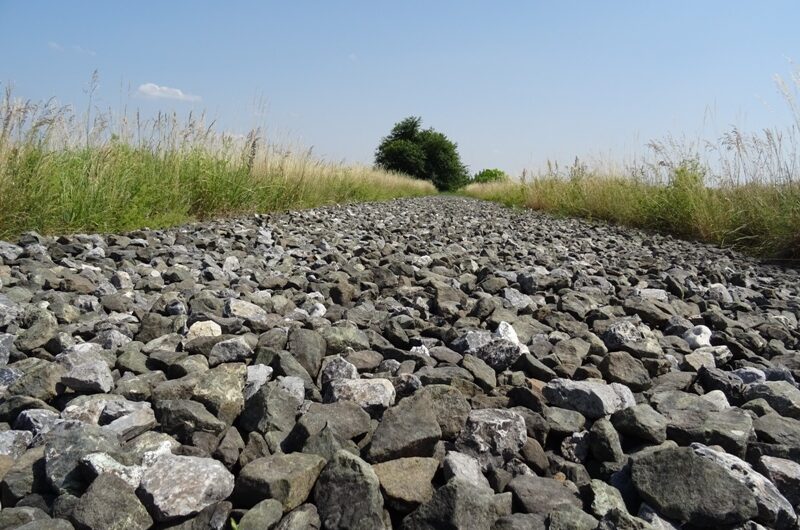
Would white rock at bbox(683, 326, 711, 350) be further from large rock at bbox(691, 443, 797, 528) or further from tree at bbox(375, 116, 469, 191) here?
tree at bbox(375, 116, 469, 191)

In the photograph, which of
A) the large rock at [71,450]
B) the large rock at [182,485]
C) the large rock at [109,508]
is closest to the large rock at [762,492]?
the large rock at [182,485]

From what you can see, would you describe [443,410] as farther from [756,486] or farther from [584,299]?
[584,299]

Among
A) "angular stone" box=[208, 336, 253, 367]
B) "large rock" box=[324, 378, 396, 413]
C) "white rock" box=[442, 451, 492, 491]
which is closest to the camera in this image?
"white rock" box=[442, 451, 492, 491]

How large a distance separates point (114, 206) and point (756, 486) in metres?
4.62

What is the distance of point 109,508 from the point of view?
0.90 m

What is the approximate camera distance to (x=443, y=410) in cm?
127

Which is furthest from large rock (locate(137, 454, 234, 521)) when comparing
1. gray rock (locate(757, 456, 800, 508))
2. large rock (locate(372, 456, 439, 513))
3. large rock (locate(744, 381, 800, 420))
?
large rock (locate(744, 381, 800, 420))

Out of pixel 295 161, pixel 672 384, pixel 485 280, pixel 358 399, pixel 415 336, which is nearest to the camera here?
pixel 358 399

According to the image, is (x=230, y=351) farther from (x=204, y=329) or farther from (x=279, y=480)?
(x=279, y=480)

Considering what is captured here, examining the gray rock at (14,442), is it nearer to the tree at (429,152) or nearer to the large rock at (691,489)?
the large rock at (691,489)

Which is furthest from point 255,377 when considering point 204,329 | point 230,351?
point 204,329

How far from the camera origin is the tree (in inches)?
1667

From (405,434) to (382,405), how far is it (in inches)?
7.5

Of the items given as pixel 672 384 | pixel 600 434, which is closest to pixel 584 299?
pixel 672 384
